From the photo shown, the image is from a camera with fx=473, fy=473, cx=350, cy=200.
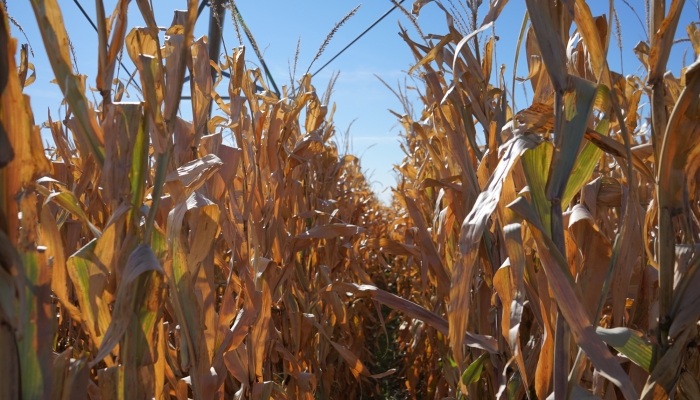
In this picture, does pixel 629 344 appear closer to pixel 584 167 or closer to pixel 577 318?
pixel 577 318

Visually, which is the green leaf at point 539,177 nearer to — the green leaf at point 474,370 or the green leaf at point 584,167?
the green leaf at point 584,167

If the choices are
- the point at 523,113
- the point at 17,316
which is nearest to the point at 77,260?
the point at 17,316

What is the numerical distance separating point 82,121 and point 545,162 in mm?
635

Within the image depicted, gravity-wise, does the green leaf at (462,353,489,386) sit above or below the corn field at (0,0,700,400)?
below

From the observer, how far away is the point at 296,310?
1.49 meters

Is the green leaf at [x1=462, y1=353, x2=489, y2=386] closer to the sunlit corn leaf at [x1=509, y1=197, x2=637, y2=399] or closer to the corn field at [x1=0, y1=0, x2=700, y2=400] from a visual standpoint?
the corn field at [x1=0, y1=0, x2=700, y2=400]

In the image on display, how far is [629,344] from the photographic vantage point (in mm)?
647

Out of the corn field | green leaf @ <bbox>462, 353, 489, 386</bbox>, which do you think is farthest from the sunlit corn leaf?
green leaf @ <bbox>462, 353, 489, 386</bbox>

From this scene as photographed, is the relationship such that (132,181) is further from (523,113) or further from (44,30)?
(523,113)

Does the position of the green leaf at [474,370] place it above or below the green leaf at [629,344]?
below

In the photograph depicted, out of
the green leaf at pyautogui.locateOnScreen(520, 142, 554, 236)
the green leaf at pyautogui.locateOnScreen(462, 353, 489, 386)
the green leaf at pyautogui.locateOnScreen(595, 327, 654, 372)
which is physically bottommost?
the green leaf at pyautogui.locateOnScreen(462, 353, 489, 386)

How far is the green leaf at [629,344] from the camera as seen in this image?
644mm

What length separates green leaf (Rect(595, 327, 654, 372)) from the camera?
2.11ft

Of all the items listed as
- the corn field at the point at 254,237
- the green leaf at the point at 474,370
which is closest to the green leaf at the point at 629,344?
the corn field at the point at 254,237
